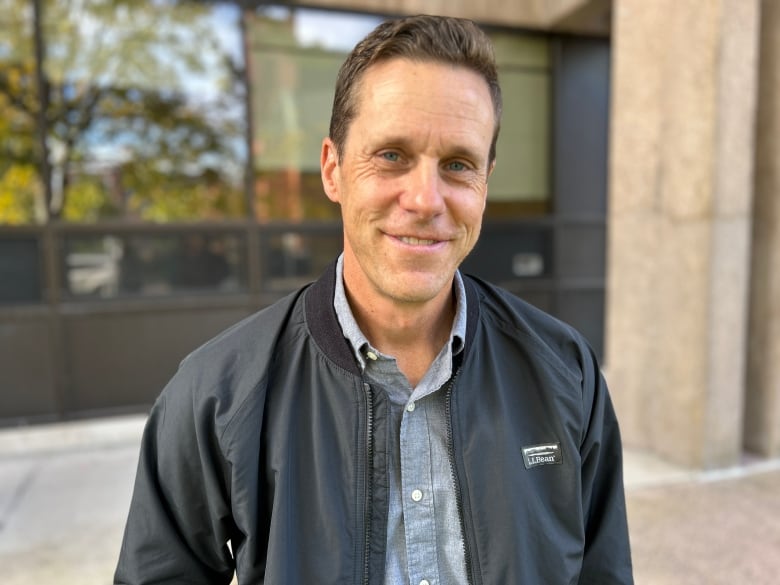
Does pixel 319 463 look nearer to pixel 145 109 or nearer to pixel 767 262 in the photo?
pixel 767 262

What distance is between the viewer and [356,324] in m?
1.49

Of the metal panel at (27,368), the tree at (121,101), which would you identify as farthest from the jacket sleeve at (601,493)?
the metal panel at (27,368)

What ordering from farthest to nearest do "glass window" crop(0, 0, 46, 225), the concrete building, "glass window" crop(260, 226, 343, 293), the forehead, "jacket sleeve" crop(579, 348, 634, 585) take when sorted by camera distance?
"glass window" crop(260, 226, 343, 293)
"glass window" crop(0, 0, 46, 225)
the concrete building
"jacket sleeve" crop(579, 348, 634, 585)
the forehead

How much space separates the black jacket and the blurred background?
2.33 m

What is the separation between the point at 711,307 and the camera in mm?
4355

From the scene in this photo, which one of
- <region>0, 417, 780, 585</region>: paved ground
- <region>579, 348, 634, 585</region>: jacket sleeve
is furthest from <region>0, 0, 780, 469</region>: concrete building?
<region>579, 348, 634, 585</region>: jacket sleeve

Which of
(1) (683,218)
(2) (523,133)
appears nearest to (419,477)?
(1) (683,218)

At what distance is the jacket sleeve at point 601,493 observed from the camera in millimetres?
1607

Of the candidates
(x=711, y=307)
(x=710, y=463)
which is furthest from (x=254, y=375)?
(x=710, y=463)

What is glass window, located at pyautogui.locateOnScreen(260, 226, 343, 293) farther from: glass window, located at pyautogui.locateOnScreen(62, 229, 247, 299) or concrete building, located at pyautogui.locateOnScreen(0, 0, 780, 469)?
glass window, located at pyautogui.locateOnScreen(62, 229, 247, 299)

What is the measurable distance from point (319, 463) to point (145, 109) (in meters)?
A: 5.26

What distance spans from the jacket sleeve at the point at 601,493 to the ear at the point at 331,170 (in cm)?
83

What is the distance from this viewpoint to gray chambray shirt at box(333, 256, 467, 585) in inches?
53.9

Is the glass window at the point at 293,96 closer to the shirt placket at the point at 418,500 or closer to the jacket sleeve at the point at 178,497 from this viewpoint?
the jacket sleeve at the point at 178,497
